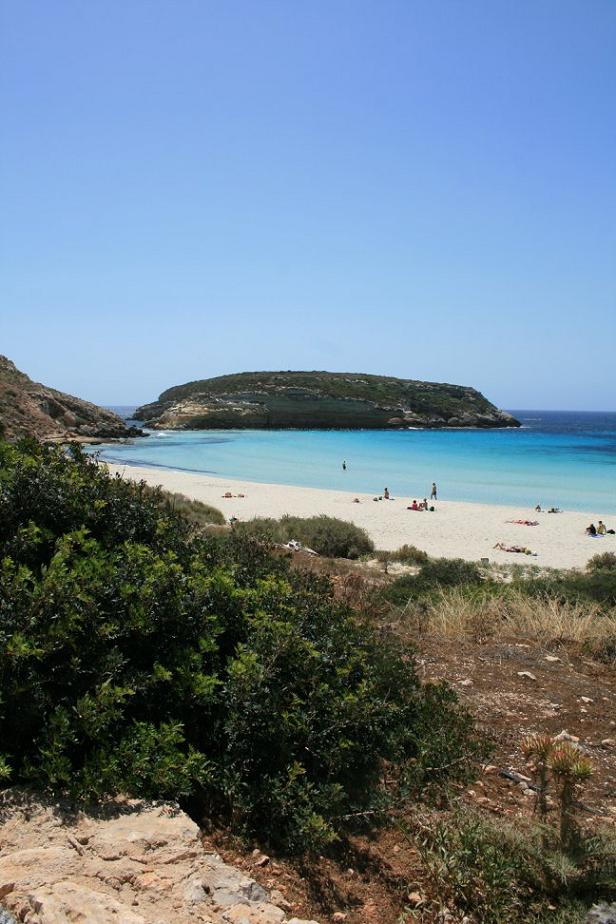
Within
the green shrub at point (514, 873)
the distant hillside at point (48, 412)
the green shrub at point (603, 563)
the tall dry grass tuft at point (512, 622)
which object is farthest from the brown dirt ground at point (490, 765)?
the distant hillside at point (48, 412)

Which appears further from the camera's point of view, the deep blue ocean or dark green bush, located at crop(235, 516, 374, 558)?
the deep blue ocean

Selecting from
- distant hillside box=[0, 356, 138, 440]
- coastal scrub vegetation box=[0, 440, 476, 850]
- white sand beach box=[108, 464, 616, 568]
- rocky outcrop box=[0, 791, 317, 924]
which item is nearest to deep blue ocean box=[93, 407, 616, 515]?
white sand beach box=[108, 464, 616, 568]

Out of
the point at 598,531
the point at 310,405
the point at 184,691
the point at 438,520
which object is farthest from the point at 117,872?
the point at 310,405

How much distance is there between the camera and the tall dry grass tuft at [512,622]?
24.8 feet

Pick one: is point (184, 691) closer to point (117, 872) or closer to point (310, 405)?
point (117, 872)

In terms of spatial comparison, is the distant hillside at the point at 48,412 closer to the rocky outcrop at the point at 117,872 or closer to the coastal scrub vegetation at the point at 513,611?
the coastal scrub vegetation at the point at 513,611

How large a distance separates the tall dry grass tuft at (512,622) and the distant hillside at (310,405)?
93.0 meters

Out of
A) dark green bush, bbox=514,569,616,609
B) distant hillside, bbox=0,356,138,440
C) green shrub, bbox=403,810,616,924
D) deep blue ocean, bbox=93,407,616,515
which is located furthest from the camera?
distant hillside, bbox=0,356,138,440

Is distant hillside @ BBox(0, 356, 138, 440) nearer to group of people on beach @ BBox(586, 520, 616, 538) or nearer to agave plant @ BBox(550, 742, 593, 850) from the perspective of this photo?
group of people on beach @ BBox(586, 520, 616, 538)

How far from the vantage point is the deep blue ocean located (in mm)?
38312

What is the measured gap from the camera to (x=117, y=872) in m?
2.52

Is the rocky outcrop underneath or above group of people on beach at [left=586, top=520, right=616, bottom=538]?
above

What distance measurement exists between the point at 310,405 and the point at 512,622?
95698 mm

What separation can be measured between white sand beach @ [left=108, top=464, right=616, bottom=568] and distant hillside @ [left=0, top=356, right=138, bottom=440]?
2269 centimetres
